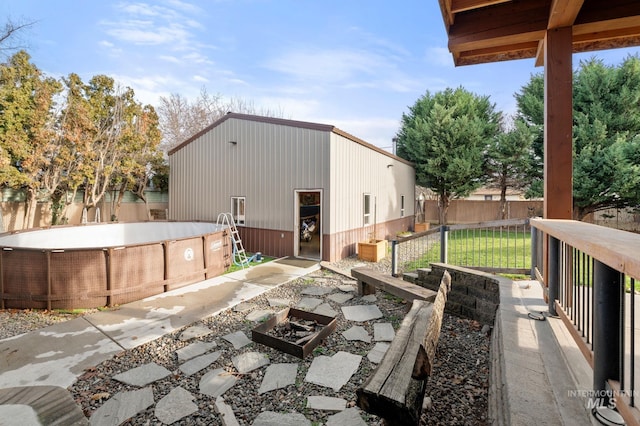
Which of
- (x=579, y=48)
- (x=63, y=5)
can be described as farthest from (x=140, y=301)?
(x=63, y=5)

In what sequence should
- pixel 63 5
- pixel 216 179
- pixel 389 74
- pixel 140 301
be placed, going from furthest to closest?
pixel 389 74
pixel 216 179
pixel 63 5
pixel 140 301

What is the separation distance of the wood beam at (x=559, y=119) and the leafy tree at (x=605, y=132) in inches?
494

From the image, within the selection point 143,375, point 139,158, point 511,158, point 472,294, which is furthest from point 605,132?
point 139,158

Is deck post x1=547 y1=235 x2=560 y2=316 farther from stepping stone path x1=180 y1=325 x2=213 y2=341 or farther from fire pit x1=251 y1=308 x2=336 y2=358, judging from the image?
stepping stone path x1=180 y1=325 x2=213 y2=341

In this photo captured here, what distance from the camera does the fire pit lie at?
12.3 feet

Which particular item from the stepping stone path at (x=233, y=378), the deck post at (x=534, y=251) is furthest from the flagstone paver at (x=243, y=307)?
the deck post at (x=534, y=251)

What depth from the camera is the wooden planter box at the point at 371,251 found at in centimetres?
919

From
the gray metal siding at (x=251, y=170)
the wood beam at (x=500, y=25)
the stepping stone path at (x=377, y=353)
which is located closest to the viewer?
the wood beam at (x=500, y=25)

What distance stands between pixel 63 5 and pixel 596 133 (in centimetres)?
2008

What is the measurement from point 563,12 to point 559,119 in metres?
1.00

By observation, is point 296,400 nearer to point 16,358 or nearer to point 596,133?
point 16,358

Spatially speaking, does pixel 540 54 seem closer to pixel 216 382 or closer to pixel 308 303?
pixel 308 303

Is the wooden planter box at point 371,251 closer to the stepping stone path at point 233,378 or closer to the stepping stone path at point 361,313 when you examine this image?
the stepping stone path at point 361,313

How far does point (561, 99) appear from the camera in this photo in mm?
3127
